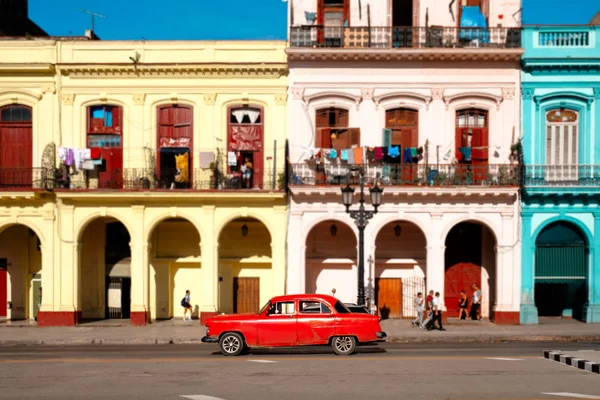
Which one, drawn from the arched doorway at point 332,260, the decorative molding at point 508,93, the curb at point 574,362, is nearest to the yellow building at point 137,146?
the arched doorway at point 332,260

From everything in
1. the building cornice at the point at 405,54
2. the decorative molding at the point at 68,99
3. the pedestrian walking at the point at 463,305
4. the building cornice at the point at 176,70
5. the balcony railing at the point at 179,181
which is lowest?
the pedestrian walking at the point at 463,305

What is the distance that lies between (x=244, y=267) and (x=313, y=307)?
1068cm

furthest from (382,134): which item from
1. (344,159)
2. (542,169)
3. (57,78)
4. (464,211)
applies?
(57,78)

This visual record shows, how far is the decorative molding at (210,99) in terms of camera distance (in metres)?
27.2

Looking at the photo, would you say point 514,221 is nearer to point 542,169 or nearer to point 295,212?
point 542,169

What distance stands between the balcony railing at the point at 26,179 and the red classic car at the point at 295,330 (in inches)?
440

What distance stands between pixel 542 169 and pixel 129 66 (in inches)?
565

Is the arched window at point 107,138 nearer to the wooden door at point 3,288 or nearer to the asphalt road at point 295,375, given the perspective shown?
the wooden door at point 3,288

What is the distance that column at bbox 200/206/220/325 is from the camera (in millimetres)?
27016

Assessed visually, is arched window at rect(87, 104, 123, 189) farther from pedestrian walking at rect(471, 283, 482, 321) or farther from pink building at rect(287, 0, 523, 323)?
pedestrian walking at rect(471, 283, 482, 321)

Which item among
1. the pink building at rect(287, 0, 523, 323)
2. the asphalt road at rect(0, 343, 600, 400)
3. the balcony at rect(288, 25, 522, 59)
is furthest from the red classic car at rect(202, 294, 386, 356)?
the balcony at rect(288, 25, 522, 59)

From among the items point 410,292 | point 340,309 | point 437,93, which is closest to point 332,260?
point 410,292

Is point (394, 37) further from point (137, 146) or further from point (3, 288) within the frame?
point (3, 288)

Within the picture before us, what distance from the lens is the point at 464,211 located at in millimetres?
26750
